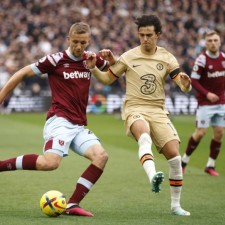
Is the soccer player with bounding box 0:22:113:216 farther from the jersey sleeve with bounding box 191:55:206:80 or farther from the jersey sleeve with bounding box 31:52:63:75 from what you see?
the jersey sleeve with bounding box 191:55:206:80

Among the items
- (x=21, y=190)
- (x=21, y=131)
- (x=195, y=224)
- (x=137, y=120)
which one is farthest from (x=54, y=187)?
(x=21, y=131)

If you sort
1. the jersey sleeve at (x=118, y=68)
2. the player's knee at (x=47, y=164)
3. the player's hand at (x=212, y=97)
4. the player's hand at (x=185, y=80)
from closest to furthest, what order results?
the player's knee at (x=47, y=164) < the player's hand at (x=185, y=80) < the jersey sleeve at (x=118, y=68) < the player's hand at (x=212, y=97)

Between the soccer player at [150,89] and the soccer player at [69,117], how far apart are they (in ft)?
0.78

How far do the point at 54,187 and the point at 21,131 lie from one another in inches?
427

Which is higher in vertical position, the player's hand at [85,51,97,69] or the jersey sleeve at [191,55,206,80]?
the player's hand at [85,51,97,69]

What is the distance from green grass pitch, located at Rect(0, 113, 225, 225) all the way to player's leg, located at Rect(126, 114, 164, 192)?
1.69 feet

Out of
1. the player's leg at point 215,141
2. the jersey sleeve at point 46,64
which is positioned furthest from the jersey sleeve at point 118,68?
the player's leg at point 215,141

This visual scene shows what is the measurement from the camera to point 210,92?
1273 cm

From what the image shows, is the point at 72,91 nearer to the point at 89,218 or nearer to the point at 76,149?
the point at 76,149

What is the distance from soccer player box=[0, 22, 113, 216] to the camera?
8484 millimetres

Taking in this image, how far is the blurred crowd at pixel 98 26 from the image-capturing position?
2991 centimetres

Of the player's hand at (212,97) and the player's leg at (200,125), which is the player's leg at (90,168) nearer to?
the player's hand at (212,97)

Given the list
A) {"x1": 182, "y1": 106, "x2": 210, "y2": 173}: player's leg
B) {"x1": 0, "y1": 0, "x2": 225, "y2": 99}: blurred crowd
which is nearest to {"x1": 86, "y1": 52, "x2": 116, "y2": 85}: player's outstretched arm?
{"x1": 182, "y1": 106, "x2": 210, "y2": 173}: player's leg

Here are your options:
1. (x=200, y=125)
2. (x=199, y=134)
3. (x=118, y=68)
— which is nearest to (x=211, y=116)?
(x=200, y=125)
